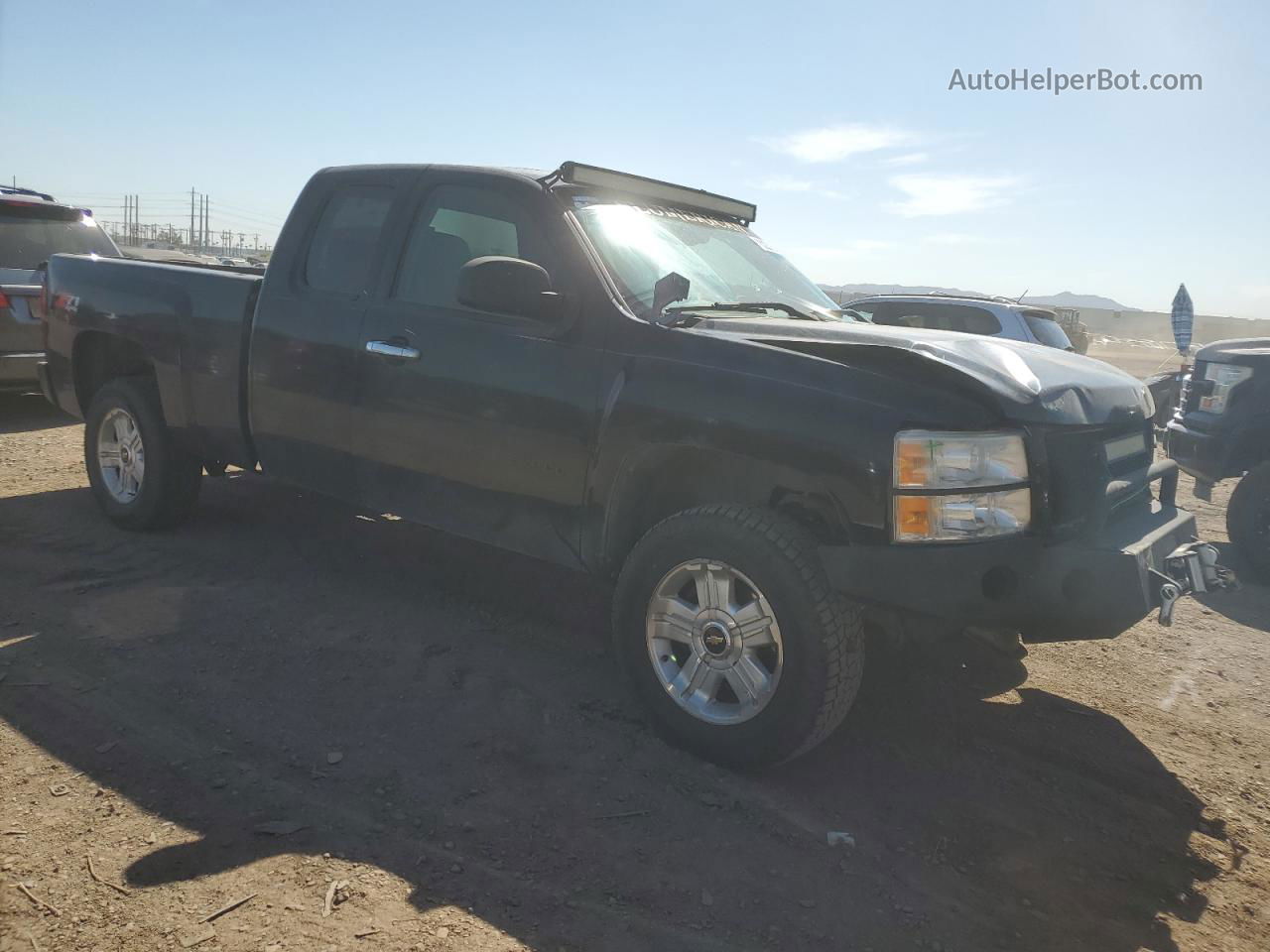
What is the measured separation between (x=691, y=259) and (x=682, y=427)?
1.07 meters

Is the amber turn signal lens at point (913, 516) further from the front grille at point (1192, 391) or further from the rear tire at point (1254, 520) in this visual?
the front grille at point (1192, 391)

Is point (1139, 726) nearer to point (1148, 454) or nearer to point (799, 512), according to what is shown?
point (1148, 454)

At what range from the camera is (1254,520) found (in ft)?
19.9

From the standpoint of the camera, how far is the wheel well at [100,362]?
5.48 m

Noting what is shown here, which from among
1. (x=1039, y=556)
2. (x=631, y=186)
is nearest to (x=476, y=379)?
(x=631, y=186)

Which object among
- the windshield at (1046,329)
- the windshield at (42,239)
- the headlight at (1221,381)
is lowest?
the headlight at (1221,381)

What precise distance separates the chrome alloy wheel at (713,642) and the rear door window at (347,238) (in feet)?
6.84

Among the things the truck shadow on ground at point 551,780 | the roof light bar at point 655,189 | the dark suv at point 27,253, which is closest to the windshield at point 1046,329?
the roof light bar at point 655,189

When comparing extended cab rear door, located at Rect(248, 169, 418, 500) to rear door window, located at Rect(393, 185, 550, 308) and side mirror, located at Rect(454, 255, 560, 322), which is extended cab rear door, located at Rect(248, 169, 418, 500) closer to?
rear door window, located at Rect(393, 185, 550, 308)

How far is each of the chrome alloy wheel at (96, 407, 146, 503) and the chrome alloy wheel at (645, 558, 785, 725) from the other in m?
3.40

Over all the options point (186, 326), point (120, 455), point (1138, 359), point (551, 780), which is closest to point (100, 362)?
point (120, 455)

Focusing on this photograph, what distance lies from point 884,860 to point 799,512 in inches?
44.3

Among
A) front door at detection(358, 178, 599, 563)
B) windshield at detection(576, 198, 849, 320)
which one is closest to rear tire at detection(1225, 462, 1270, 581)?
windshield at detection(576, 198, 849, 320)

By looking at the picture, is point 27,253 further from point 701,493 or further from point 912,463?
point 912,463
